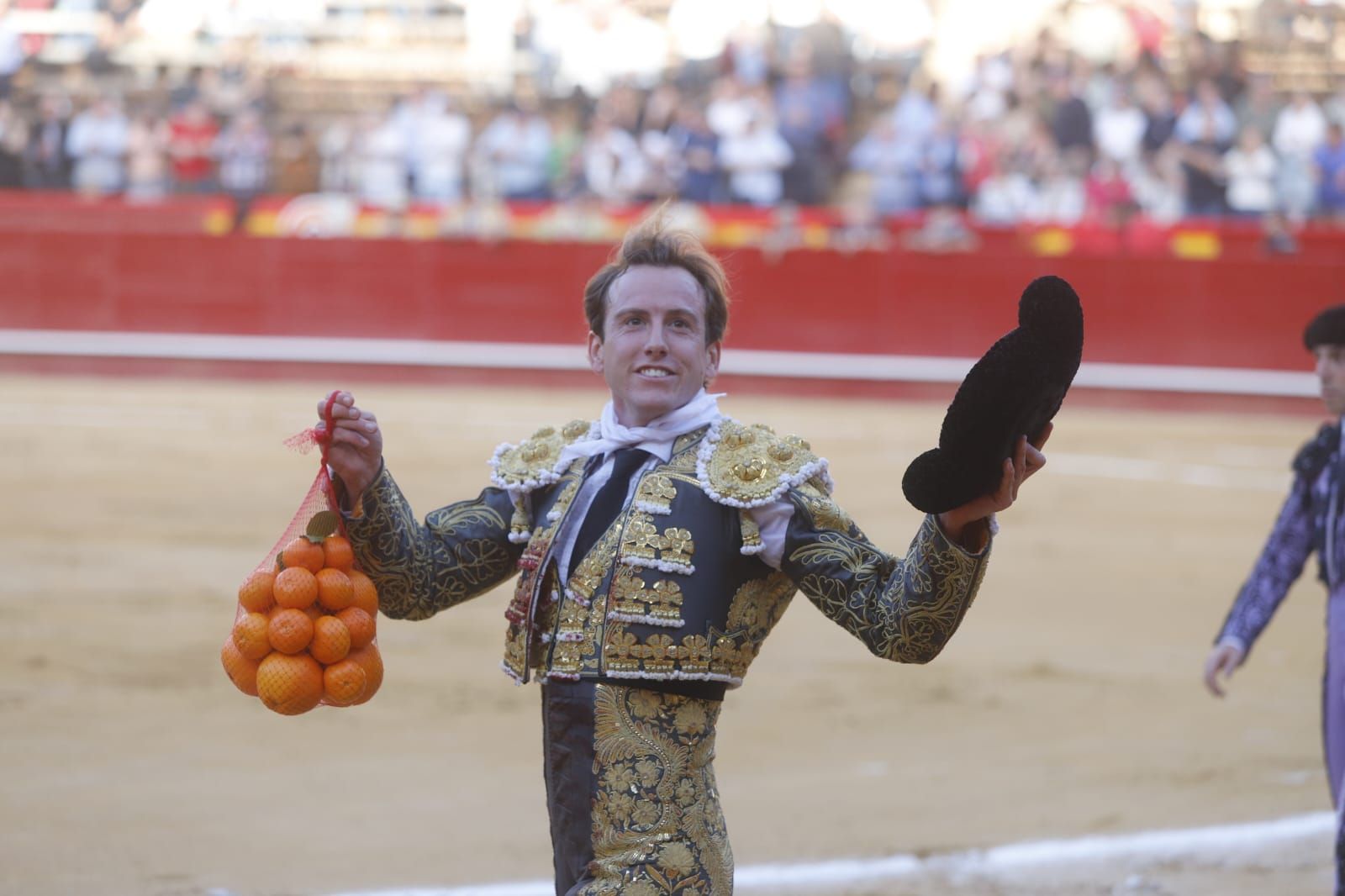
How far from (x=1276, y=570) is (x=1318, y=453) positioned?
0.22m

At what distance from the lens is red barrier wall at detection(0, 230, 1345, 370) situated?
39.7 feet

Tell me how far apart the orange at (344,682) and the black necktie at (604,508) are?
0.90 feet

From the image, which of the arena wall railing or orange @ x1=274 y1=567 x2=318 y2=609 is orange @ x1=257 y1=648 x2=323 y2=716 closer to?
orange @ x1=274 y1=567 x2=318 y2=609

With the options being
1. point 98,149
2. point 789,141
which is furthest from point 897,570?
point 98,149

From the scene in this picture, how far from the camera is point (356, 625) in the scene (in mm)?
2176

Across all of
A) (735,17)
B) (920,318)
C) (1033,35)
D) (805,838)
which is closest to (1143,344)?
(920,318)

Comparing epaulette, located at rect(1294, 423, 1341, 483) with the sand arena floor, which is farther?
the sand arena floor

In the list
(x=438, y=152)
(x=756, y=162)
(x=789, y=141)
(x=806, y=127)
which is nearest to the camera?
(x=756, y=162)

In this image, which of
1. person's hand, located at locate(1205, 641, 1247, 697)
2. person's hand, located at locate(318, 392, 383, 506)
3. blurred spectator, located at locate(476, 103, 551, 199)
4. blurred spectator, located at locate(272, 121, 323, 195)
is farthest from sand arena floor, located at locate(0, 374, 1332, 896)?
blurred spectator, located at locate(272, 121, 323, 195)

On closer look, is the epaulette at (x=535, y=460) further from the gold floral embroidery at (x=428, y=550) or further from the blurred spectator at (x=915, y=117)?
the blurred spectator at (x=915, y=117)

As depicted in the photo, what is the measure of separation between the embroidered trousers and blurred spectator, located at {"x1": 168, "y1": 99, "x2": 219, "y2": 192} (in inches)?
445

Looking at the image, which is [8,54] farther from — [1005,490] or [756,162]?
[1005,490]

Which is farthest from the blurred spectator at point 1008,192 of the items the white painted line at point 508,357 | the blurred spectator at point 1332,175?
the blurred spectator at point 1332,175

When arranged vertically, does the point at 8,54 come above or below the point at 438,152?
above
